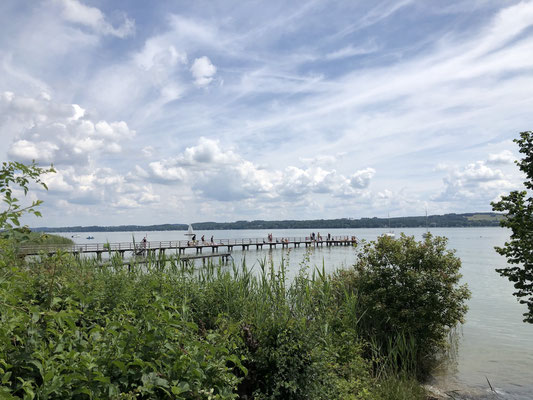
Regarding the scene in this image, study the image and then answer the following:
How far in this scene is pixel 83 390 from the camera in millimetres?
2496

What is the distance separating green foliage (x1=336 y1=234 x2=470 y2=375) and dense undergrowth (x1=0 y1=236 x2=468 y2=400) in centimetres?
3

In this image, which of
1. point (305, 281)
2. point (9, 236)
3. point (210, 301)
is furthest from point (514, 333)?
point (9, 236)

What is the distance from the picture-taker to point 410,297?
953 centimetres

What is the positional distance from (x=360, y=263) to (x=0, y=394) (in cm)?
933

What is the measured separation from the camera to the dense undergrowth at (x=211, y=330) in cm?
278

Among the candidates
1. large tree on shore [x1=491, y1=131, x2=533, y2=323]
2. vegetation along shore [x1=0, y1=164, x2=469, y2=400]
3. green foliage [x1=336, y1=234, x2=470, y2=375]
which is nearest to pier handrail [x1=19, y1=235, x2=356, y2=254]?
vegetation along shore [x1=0, y1=164, x2=469, y2=400]

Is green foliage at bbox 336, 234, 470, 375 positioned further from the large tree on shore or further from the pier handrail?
the pier handrail

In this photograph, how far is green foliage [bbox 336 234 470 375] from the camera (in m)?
9.35

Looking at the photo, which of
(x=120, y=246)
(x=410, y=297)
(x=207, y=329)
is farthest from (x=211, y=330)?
(x=120, y=246)

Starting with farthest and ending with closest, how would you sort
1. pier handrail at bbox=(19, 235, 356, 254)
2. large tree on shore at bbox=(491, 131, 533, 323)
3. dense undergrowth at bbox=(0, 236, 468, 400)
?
pier handrail at bbox=(19, 235, 356, 254), large tree on shore at bbox=(491, 131, 533, 323), dense undergrowth at bbox=(0, 236, 468, 400)

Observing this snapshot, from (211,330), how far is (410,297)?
22.7 feet

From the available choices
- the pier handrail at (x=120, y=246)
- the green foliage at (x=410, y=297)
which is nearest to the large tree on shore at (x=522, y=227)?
the green foliage at (x=410, y=297)

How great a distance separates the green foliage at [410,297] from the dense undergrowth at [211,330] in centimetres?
3

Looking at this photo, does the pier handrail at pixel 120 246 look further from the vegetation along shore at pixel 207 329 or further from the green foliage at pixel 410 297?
the green foliage at pixel 410 297
